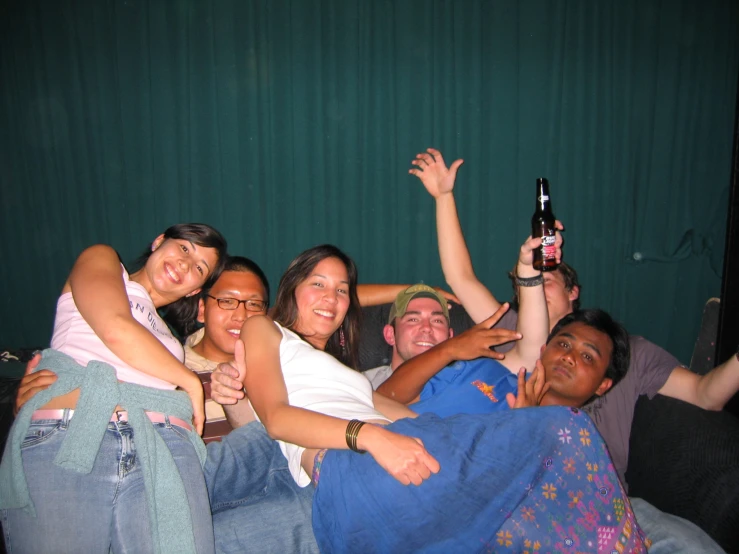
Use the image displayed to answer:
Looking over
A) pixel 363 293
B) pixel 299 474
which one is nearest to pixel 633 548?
pixel 299 474

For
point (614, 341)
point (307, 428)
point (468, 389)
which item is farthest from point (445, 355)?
point (614, 341)

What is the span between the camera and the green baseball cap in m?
2.12

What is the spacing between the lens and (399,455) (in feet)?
3.90

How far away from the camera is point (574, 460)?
124 cm

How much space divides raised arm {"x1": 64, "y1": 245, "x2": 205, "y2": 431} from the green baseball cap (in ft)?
3.31

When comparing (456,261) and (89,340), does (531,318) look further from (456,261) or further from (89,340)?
(89,340)

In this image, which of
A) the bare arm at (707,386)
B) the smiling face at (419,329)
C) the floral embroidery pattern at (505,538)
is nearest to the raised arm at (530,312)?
A: the smiling face at (419,329)

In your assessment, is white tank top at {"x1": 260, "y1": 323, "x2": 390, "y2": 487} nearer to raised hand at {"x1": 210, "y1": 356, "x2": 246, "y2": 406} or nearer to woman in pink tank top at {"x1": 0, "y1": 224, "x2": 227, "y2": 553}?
raised hand at {"x1": 210, "y1": 356, "x2": 246, "y2": 406}

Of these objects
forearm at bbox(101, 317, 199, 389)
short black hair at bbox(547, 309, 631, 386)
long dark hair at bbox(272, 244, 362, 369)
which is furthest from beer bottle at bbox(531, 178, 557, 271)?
forearm at bbox(101, 317, 199, 389)

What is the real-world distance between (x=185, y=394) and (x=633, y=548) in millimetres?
1300

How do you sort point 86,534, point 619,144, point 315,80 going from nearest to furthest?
point 86,534 → point 315,80 → point 619,144

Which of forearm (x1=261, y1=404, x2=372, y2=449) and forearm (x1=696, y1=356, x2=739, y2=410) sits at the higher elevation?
forearm (x1=261, y1=404, x2=372, y2=449)

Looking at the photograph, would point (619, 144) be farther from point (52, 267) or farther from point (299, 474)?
point (52, 267)

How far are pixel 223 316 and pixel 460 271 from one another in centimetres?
108
